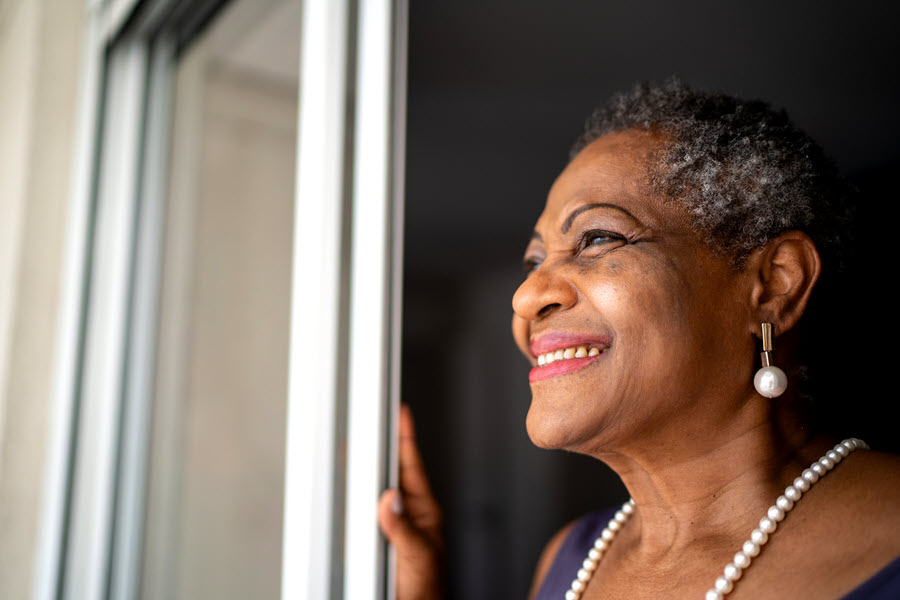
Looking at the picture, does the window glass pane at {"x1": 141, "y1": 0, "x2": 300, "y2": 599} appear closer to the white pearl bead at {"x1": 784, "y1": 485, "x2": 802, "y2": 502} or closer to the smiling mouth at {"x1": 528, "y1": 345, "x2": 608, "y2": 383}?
the smiling mouth at {"x1": 528, "y1": 345, "x2": 608, "y2": 383}

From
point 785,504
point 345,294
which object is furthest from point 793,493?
point 345,294

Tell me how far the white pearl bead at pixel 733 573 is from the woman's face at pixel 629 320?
128mm

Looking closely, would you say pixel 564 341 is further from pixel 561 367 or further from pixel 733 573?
pixel 733 573

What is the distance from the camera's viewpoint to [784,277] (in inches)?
26.8

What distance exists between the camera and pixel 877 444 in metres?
0.62

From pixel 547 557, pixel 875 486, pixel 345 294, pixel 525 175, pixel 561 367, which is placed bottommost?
pixel 547 557

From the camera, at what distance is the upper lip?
0.70m

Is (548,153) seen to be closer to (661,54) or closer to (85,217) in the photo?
(661,54)

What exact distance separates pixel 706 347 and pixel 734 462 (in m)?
0.12

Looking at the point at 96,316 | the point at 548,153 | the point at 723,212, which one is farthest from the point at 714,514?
the point at 96,316

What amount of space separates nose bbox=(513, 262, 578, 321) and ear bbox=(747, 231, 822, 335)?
18cm

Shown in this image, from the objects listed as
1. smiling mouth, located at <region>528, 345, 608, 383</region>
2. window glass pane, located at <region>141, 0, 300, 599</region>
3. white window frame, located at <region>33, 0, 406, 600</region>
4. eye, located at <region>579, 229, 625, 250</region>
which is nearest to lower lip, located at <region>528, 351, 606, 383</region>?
smiling mouth, located at <region>528, 345, 608, 383</region>

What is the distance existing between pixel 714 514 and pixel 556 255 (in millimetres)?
310

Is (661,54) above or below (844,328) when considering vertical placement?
above
